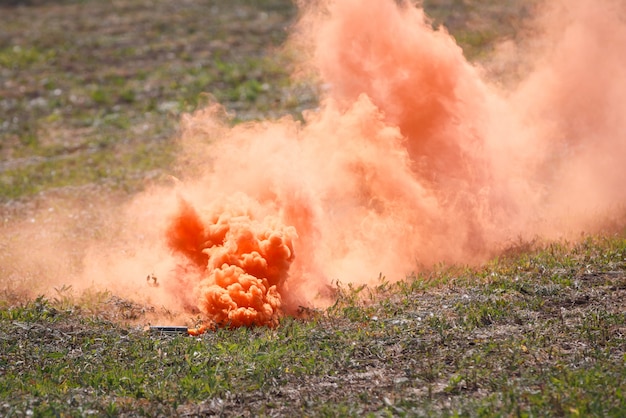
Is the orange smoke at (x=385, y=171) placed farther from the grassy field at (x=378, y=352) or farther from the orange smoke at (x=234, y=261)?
the grassy field at (x=378, y=352)

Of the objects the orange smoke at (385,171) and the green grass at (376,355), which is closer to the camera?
the green grass at (376,355)

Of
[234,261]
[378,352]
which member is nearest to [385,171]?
[234,261]

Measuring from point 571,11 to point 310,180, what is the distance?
728 centimetres

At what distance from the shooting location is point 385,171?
46.0ft

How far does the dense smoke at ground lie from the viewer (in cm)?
1266

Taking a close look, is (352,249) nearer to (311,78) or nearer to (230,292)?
(230,292)

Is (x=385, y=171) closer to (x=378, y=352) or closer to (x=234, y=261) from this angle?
(x=234, y=261)

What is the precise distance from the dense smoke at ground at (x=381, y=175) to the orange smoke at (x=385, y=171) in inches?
1.0

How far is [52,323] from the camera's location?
11.5 meters

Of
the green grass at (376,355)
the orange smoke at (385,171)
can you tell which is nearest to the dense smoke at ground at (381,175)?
the orange smoke at (385,171)

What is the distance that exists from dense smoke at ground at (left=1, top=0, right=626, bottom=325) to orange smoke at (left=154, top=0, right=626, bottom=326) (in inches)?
1.0

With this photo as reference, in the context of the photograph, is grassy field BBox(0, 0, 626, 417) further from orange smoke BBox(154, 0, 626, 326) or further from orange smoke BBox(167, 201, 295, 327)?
orange smoke BBox(154, 0, 626, 326)

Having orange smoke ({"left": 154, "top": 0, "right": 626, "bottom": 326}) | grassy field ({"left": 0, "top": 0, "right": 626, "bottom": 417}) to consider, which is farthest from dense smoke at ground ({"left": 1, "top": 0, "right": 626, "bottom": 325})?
grassy field ({"left": 0, "top": 0, "right": 626, "bottom": 417})

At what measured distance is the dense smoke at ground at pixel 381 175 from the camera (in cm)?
1266
